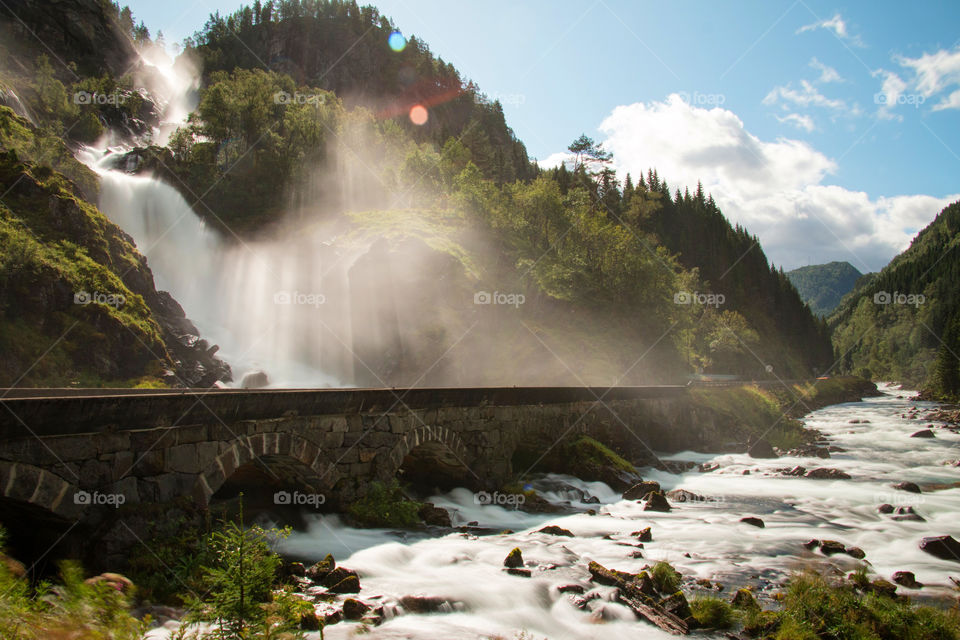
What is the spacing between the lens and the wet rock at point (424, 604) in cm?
756

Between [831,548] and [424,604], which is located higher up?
[424,604]

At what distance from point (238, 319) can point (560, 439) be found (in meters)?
27.3

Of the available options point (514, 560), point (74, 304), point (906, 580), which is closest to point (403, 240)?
point (74, 304)

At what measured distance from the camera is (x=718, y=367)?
261ft

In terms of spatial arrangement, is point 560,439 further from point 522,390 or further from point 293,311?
point 293,311

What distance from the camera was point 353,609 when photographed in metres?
7.05

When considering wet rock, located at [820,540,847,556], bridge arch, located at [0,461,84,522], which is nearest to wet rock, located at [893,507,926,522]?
wet rock, located at [820,540,847,556]

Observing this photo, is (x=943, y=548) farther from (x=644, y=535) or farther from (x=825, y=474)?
(x=825, y=474)

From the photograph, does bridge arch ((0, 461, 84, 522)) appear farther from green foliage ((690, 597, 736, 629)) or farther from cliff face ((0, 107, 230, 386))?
cliff face ((0, 107, 230, 386))

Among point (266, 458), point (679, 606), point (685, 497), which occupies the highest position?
point (266, 458)

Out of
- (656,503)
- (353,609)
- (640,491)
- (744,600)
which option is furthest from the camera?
(640,491)

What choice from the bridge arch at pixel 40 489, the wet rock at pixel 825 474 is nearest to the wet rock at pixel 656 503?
the wet rock at pixel 825 474

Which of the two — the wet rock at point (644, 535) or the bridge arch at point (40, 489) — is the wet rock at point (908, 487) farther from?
the bridge arch at point (40, 489)

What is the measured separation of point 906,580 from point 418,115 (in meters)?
103
